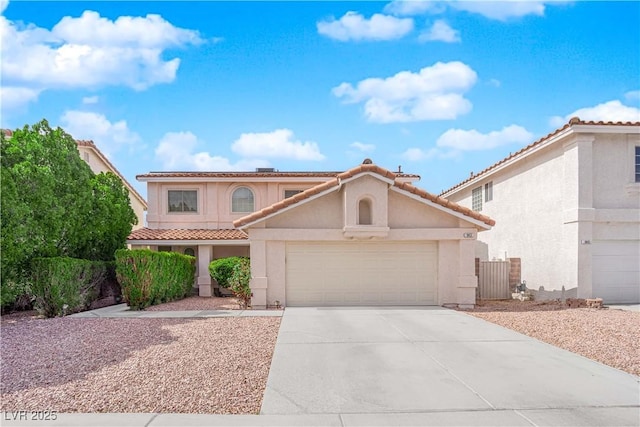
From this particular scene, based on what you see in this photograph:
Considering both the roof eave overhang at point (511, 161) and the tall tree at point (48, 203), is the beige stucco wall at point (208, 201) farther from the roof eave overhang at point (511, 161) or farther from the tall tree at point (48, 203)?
the roof eave overhang at point (511, 161)

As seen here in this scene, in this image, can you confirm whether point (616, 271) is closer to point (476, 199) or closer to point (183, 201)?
point (476, 199)

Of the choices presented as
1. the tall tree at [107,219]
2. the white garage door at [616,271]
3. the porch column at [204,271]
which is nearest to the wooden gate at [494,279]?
the white garage door at [616,271]

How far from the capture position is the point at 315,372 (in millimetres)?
6469

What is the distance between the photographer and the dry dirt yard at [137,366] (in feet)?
17.2

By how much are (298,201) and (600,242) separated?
33.8 ft

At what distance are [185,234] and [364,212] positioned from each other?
916 centimetres

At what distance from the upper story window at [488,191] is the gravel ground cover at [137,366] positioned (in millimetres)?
13635

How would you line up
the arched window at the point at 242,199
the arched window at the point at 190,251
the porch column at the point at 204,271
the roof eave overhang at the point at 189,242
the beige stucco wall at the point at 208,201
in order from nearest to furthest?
the roof eave overhang at the point at 189,242 < the porch column at the point at 204,271 < the arched window at the point at 190,251 < the beige stucco wall at the point at 208,201 < the arched window at the point at 242,199

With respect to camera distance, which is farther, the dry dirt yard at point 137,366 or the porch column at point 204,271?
the porch column at point 204,271

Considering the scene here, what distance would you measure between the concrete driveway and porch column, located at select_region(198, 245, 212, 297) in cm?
1015

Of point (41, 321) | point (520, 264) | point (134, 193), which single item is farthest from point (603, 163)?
point (134, 193)

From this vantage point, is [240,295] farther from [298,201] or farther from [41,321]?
[41,321]

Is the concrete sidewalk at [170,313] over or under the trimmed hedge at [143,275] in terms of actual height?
under

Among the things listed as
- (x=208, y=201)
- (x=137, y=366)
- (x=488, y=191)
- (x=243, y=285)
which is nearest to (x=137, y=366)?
(x=137, y=366)
